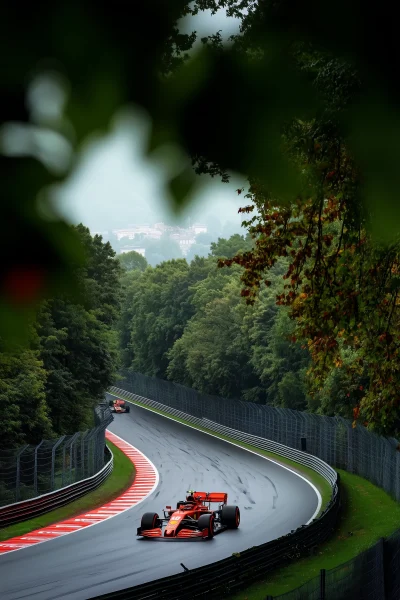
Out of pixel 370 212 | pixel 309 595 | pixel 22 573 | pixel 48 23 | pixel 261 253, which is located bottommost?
pixel 22 573

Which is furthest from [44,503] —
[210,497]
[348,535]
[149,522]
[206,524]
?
[348,535]

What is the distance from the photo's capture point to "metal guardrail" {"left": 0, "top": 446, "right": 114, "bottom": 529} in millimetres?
28734

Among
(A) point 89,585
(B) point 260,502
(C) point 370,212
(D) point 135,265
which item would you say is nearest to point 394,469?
(B) point 260,502

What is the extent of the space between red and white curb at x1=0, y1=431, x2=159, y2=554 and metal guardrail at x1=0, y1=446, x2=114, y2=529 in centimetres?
107

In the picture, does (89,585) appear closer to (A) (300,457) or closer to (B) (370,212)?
(B) (370,212)

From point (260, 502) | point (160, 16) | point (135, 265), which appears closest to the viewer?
point (160, 16)

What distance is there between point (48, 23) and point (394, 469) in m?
35.9

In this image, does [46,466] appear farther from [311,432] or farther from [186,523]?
[311,432]

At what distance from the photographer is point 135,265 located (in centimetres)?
18875

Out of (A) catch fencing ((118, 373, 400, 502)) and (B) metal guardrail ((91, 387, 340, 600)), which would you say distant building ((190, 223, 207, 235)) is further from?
(A) catch fencing ((118, 373, 400, 502))

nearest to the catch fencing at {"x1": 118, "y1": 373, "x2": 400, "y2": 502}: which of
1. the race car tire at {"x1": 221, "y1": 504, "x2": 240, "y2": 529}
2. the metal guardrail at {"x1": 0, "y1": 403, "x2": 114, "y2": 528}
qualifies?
the race car tire at {"x1": 221, "y1": 504, "x2": 240, "y2": 529}

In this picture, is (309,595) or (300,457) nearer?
(309,595)

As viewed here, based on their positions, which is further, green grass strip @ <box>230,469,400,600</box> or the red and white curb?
the red and white curb

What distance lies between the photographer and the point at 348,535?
90.3 ft
